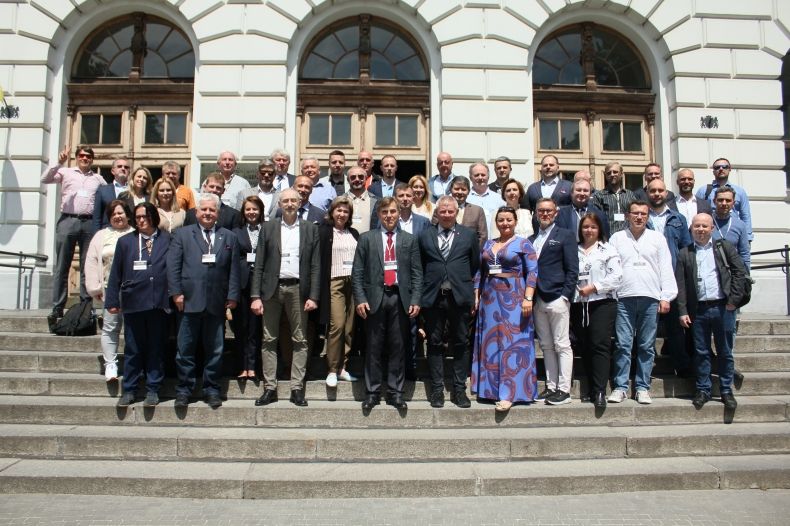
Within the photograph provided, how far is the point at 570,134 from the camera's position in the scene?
459 inches

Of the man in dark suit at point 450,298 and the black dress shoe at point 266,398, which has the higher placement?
the man in dark suit at point 450,298

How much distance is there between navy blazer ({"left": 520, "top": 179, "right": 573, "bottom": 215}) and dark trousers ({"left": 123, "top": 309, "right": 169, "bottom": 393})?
4.75 m

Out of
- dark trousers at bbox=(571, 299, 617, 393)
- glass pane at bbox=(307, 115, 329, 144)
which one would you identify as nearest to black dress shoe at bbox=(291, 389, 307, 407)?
dark trousers at bbox=(571, 299, 617, 393)

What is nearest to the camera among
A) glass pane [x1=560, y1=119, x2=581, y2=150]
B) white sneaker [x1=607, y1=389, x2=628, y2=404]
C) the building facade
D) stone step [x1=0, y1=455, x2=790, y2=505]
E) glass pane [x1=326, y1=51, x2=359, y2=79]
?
stone step [x1=0, y1=455, x2=790, y2=505]

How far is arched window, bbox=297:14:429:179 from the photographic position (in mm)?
11273

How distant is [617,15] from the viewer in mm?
11523

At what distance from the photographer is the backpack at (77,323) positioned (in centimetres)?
686

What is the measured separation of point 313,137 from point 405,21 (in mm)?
3004

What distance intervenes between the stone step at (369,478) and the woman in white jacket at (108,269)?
1.21m

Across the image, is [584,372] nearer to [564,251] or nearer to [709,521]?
[564,251]

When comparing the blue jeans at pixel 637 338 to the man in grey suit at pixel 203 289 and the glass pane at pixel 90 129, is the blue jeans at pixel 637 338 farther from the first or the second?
the glass pane at pixel 90 129

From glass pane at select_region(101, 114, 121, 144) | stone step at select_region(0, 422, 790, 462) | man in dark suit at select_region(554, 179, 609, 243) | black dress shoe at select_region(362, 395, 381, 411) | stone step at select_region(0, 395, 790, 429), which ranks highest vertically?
glass pane at select_region(101, 114, 121, 144)

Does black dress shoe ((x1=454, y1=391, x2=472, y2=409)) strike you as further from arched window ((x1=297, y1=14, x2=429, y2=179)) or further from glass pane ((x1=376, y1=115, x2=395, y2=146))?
glass pane ((x1=376, y1=115, x2=395, y2=146))

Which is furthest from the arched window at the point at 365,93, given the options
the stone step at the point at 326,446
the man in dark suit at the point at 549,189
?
the stone step at the point at 326,446
